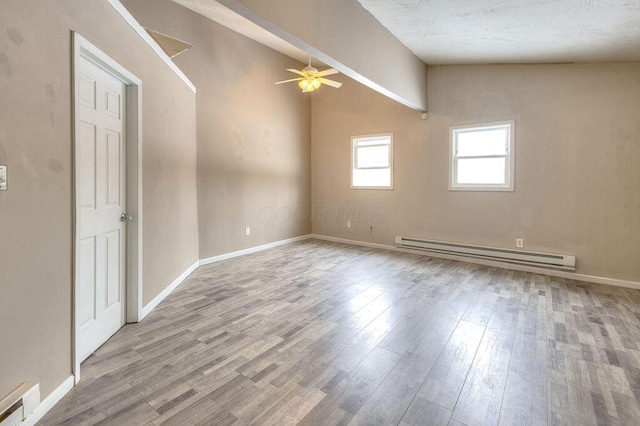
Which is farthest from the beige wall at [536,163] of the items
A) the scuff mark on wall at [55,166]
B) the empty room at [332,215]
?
the scuff mark on wall at [55,166]

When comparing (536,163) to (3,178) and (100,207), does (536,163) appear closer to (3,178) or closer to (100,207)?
(100,207)

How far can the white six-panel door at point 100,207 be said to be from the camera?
7.22 ft

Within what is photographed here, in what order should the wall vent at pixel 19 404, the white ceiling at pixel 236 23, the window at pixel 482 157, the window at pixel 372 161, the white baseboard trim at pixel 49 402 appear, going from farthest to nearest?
the window at pixel 372 161 → the window at pixel 482 157 → the white ceiling at pixel 236 23 → the white baseboard trim at pixel 49 402 → the wall vent at pixel 19 404

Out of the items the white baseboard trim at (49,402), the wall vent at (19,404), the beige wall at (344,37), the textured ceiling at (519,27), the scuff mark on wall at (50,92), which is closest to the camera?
A: the wall vent at (19,404)

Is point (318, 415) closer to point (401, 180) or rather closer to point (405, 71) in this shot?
point (405, 71)

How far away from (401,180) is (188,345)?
4590 millimetres

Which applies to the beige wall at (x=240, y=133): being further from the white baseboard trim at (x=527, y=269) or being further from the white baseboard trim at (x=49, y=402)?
the white baseboard trim at (x=49, y=402)

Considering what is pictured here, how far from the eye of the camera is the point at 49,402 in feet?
5.67

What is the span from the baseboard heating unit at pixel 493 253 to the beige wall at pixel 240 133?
2556mm

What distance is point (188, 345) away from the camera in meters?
2.46

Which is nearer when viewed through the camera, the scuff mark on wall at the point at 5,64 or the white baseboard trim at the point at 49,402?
the scuff mark on wall at the point at 5,64

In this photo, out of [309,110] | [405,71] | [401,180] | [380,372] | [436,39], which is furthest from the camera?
[309,110]

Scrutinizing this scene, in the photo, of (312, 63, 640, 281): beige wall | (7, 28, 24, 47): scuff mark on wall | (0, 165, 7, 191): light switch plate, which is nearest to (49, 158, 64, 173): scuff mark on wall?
(0, 165, 7, 191): light switch plate

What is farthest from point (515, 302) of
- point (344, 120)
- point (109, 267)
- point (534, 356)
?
point (344, 120)
